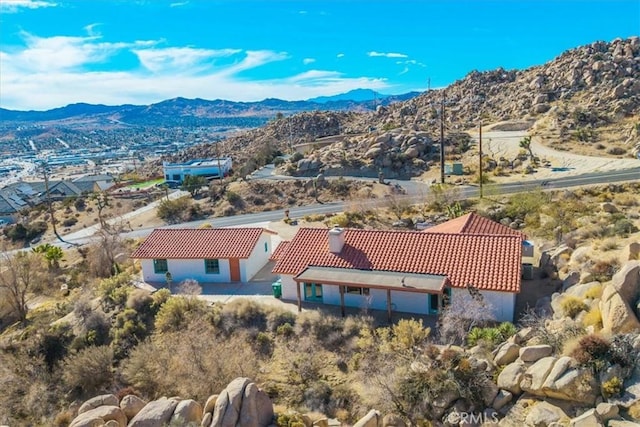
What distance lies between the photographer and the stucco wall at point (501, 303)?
21906mm

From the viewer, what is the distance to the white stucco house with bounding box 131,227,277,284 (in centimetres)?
3028

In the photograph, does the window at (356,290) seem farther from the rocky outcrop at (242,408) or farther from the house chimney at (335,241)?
the rocky outcrop at (242,408)

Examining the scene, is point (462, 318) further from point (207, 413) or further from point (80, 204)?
point (80, 204)

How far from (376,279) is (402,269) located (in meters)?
1.63

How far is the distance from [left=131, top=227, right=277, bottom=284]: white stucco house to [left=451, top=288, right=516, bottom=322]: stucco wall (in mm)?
14016

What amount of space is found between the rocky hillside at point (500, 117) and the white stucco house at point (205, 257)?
35763 millimetres

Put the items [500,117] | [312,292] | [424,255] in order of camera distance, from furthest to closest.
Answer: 1. [500,117]
2. [312,292]
3. [424,255]

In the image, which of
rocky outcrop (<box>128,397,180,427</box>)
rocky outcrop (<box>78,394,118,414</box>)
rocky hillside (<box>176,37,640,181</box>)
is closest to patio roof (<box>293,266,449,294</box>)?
rocky outcrop (<box>128,397,180,427</box>)

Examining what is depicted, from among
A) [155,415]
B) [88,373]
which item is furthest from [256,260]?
[155,415]

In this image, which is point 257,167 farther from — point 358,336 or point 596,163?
point 358,336

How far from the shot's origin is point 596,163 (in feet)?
180

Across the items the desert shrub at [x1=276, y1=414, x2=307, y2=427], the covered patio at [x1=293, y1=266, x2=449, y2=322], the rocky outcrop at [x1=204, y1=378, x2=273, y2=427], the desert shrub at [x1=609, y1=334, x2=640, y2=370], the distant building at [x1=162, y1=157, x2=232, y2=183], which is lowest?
the desert shrub at [x1=276, y1=414, x2=307, y2=427]

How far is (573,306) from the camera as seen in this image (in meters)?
18.7

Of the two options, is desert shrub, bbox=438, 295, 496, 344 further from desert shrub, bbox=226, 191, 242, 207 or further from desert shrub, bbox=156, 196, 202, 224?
desert shrub, bbox=156, 196, 202, 224
